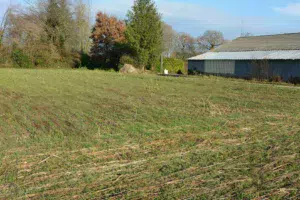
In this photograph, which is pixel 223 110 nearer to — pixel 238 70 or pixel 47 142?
pixel 47 142

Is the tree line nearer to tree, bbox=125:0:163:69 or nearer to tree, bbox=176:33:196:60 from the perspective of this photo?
tree, bbox=125:0:163:69

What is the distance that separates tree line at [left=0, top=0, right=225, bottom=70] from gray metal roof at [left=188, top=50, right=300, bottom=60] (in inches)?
295

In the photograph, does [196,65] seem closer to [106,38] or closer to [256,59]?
[256,59]

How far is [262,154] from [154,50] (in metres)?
35.6

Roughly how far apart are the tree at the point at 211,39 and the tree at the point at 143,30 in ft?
82.3

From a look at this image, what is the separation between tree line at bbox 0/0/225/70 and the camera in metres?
40.4

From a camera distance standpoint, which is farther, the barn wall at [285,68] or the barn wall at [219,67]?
the barn wall at [219,67]

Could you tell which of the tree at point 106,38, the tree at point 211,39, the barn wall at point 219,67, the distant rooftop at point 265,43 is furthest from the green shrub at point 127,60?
the tree at point 211,39

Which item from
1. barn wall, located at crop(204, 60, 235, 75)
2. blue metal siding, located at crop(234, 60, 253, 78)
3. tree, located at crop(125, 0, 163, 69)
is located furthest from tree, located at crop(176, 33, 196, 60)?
blue metal siding, located at crop(234, 60, 253, 78)

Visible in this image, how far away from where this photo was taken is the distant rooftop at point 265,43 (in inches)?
1222

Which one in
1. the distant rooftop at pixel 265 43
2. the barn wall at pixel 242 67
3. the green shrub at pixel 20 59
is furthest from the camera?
the green shrub at pixel 20 59

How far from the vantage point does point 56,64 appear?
43938mm

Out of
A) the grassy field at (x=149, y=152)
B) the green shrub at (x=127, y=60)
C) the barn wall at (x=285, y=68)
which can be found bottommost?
the grassy field at (x=149, y=152)

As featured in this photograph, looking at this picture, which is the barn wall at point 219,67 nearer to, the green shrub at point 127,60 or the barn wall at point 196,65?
the barn wall at point 196,65
